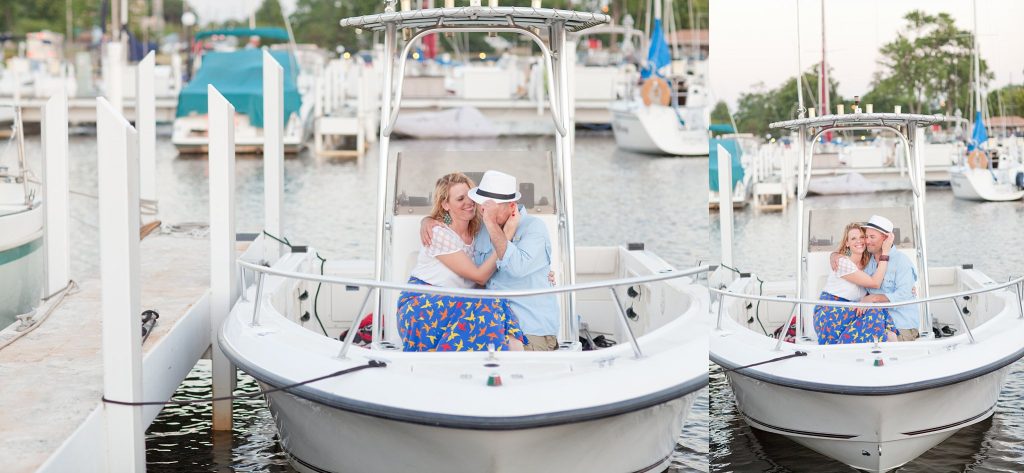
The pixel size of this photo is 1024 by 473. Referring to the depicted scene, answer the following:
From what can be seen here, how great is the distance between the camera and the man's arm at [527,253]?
4.51 metres

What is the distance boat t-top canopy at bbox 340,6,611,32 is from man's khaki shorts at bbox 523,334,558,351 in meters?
1.10

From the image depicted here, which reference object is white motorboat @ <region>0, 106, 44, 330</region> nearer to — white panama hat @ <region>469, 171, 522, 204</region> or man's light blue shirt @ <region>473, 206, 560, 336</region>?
man's light blue shirt @ <region>473, 206, 560, 336</region>

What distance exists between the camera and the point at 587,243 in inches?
493

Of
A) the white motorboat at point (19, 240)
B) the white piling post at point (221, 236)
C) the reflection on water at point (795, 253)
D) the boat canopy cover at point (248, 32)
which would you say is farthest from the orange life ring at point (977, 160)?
the boat canopy cover at point (248, 32)

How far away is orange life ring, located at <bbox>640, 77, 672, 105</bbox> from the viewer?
20766 millimetres

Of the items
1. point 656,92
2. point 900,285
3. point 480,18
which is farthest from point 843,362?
point 656,92

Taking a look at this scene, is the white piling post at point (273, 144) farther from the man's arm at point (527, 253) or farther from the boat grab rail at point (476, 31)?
the man's arm at point (527, 253)

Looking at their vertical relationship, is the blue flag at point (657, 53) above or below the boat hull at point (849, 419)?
above

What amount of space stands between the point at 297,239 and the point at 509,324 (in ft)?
26.0

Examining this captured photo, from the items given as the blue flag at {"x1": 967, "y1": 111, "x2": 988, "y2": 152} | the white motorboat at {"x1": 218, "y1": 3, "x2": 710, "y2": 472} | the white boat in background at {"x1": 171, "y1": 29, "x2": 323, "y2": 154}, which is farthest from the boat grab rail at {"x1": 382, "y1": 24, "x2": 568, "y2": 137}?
the white boat in background at {"x1": 171, "y1": 29, "x2": 323, "y2": 154}

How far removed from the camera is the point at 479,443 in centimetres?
403

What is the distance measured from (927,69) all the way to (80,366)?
3.03 meters

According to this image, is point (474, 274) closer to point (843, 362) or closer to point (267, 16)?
point (843, 362)

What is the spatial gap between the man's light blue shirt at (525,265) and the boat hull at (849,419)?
713 mm
